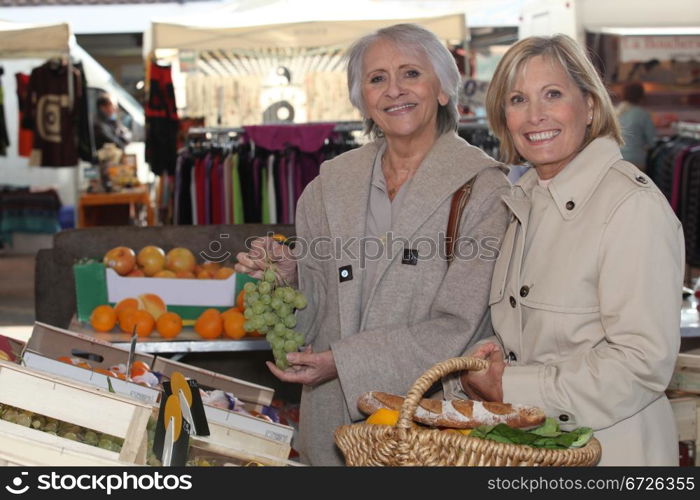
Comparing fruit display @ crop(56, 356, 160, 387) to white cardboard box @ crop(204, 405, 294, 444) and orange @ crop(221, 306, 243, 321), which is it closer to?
white cardboard box @ crop(204, 405, 294, 444)

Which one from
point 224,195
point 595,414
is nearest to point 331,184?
point 595,414

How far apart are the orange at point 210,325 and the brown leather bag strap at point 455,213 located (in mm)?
1467

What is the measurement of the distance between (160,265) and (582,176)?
7.60ft

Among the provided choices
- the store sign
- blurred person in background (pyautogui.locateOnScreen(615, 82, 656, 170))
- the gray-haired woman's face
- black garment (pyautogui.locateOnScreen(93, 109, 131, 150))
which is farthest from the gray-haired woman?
the store sign

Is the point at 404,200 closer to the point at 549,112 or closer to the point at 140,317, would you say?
the point at 549,112

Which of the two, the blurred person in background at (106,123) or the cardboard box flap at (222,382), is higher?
the blurred person in background at (106,123)

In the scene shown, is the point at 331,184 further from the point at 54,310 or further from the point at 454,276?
the point at 54,310

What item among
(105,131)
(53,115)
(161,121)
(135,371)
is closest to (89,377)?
(135,371)

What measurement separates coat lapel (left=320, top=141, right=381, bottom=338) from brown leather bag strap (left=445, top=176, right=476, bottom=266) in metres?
0.24

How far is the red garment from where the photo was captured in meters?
8.56

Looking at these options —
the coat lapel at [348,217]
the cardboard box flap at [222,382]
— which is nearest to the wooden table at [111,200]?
the cardboard box flap at [222,382]

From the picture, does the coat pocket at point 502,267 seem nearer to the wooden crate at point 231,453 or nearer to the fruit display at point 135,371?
the wooden crate at point 231,453

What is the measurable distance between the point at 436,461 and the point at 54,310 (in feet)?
10.0

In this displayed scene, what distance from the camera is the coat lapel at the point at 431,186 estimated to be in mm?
2451
